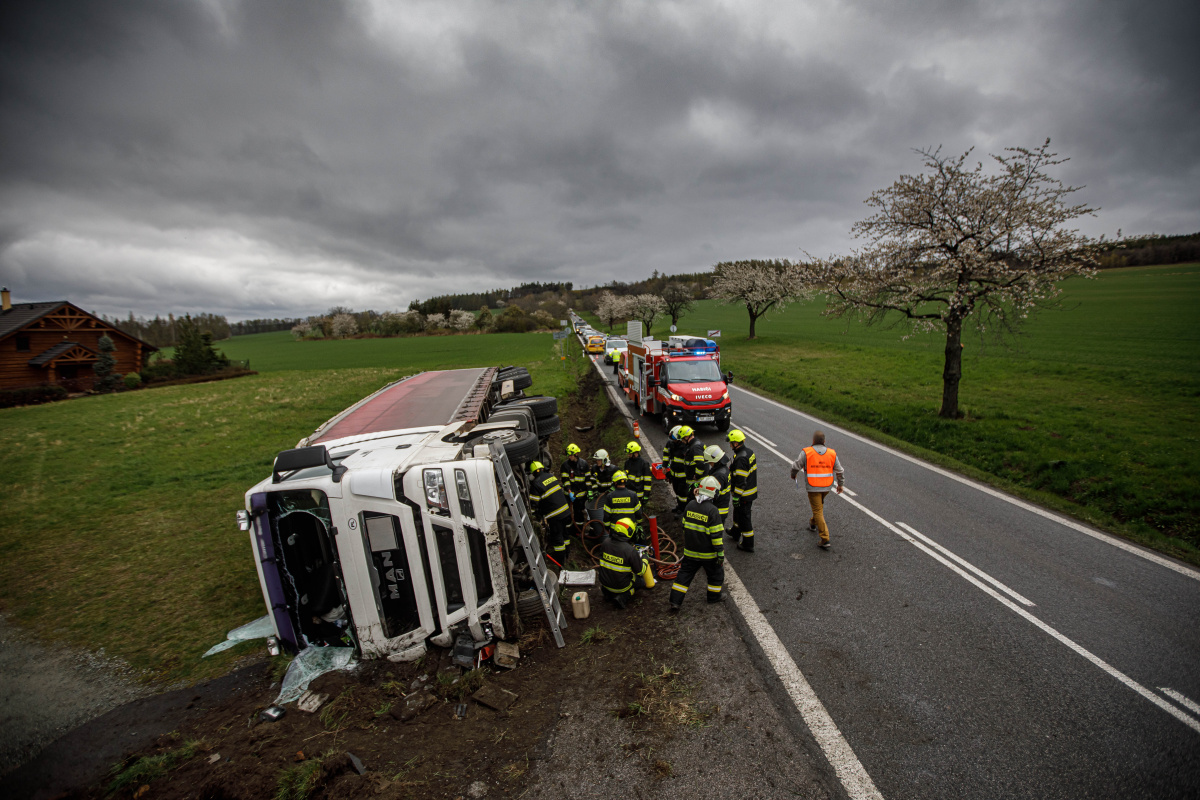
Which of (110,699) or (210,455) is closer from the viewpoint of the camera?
(110,699)

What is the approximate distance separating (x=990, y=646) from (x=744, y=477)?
3221 mm

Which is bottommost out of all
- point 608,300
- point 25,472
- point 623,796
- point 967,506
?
point 967,506

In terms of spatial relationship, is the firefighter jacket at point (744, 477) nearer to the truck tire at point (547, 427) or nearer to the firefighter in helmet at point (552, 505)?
the firefighter in helmet at point (552, 505)

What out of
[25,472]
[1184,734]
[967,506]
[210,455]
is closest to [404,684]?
[1184,734]

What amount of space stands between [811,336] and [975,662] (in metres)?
39.4

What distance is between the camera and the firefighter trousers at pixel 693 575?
5.72 m

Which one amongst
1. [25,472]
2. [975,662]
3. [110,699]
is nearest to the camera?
[975,662]

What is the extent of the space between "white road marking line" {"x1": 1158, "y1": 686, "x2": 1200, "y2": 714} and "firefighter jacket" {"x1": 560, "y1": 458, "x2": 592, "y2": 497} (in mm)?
6962

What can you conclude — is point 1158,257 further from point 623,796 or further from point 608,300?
point 623,796

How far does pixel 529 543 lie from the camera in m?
5.38

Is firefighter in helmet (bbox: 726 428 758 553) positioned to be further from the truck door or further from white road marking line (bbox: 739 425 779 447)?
white road marking line (bbox: 739 425 779 447)

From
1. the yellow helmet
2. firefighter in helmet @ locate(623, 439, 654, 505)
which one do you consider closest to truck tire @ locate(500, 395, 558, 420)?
firefighter in helmet @ locate(623, 439, 654, 505)

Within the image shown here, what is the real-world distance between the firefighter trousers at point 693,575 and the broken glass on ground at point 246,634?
506cm

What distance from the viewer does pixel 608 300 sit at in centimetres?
8300
